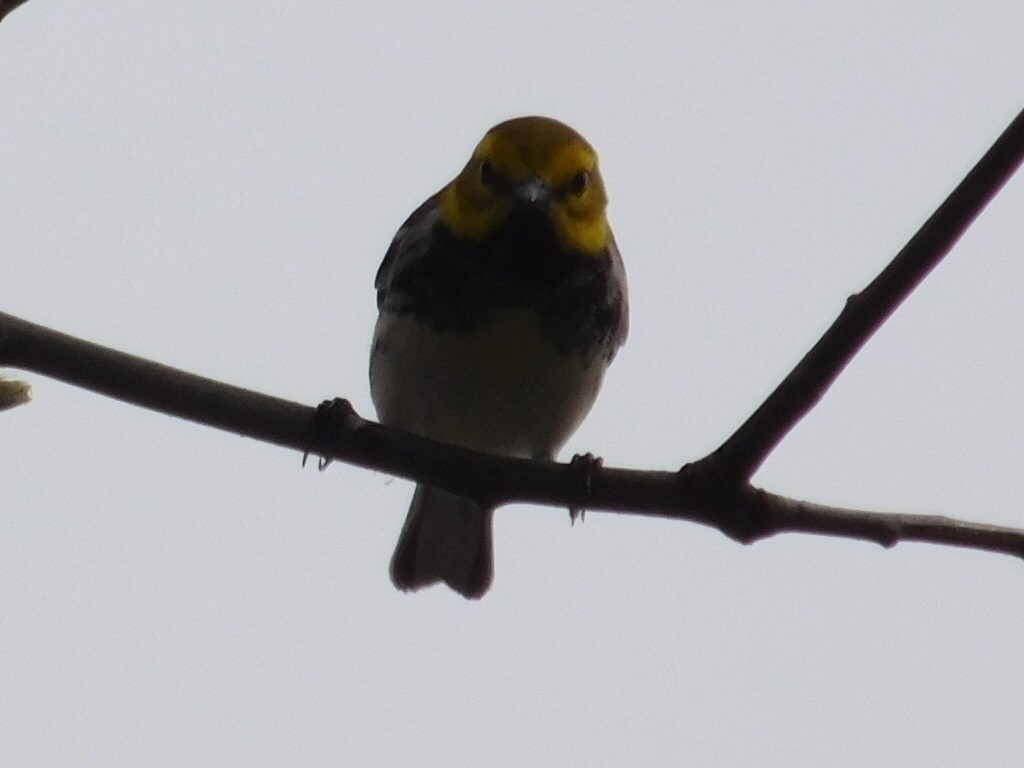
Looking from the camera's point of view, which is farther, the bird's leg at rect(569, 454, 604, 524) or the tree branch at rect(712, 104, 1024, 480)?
the bird's leg at rect(569, 454, 604, 524)

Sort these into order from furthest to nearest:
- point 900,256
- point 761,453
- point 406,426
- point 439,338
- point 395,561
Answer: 1. point 395,561
2. point 406,426
3. point 439,338
4. point 761,453
5. point 900,256

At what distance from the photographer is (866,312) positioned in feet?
8.12

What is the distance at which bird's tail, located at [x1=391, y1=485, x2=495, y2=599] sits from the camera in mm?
5199

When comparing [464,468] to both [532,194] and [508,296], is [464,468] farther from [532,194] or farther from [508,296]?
[532,194]

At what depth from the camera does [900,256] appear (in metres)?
2.45

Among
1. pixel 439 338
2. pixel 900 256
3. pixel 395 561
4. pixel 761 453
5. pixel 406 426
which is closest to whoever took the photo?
pixel 900 256

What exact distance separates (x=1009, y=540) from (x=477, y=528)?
2.92 metres

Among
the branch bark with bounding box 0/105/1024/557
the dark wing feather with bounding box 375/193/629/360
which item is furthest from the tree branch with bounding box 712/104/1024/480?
the dark wing feather with bounding box 375/193/629/360

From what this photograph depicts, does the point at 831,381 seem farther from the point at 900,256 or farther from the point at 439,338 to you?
the point at 439,338

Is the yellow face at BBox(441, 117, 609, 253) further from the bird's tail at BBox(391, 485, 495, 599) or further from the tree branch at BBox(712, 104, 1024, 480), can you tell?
the tree branch at BBox(712, 104, 1024, 480)

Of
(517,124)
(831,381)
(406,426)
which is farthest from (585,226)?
(831,381)

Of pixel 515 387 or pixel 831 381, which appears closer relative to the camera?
pixel 831 381

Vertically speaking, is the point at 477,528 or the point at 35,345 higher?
the point at 477,528

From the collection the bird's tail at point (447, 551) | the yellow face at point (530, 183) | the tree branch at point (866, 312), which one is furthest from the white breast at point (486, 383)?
the tree branch at point (866, 312)
